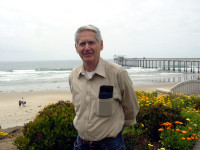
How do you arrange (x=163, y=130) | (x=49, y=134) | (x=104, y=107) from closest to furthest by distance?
(x=104, y=107) < (x=49, y=134) < (x=163, y=130)

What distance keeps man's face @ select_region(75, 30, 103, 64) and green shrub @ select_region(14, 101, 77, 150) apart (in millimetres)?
1835

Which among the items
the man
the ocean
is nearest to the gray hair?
the man

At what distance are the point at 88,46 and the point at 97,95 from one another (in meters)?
0.50

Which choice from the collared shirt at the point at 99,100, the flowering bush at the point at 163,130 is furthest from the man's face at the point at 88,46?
the flowering bush at the point at 163,130

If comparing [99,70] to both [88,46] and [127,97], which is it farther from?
[127,97]

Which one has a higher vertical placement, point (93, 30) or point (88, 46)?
point (93, 30)

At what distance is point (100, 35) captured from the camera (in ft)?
6.37

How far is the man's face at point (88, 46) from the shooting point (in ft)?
6.15

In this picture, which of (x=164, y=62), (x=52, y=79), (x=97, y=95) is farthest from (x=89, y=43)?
(x=164, y=62)

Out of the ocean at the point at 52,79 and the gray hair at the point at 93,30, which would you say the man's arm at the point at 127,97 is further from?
the ocean at the point at 52,79

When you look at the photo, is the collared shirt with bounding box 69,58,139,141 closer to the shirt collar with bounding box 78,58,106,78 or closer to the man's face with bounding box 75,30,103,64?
the shirt collar with bounding box 78,58,106,78

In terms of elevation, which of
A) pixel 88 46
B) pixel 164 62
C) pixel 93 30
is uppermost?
pixel 164 62

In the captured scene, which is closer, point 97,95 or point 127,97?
point 97,95

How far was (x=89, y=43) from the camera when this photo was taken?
189cm
